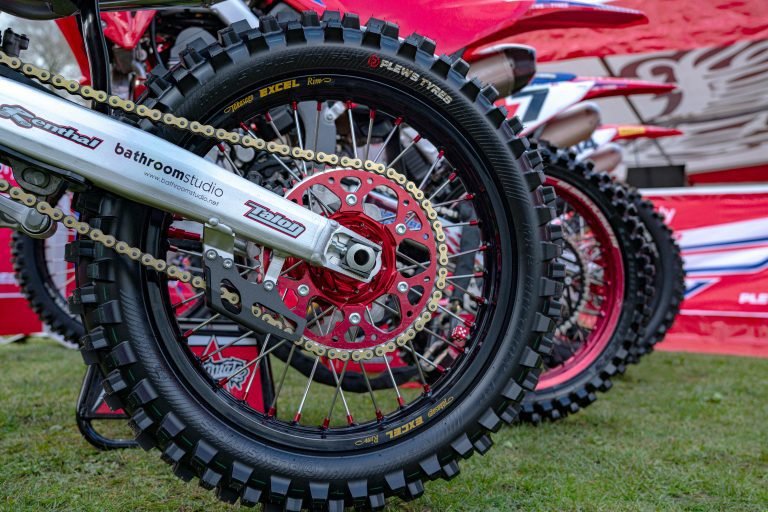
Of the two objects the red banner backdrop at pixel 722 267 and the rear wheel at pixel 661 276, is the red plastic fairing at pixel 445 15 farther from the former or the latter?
the red banner backdrop at pixel 722 267

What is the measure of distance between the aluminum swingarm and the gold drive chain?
6cm

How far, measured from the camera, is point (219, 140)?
1.80m

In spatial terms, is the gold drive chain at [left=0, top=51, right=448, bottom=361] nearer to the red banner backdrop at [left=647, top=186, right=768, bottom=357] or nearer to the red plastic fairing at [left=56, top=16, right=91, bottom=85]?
the red plastic fairing at [left=56, top=16, right=91, bottom=85]

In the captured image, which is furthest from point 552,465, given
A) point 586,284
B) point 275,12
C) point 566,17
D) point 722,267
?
point 722,267

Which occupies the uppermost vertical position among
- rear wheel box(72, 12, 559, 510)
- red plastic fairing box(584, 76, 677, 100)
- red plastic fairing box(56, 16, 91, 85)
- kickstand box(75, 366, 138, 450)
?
red plastic fairing box(584, 76, 677, 100)

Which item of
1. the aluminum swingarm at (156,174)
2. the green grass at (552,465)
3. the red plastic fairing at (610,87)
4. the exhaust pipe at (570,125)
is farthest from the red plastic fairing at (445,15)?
the exhaust pipe at (570,125)

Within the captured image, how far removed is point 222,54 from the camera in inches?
69.6

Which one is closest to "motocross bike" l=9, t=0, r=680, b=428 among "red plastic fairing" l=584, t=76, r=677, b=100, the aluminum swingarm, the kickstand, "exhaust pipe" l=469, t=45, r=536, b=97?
"exhaust pipe" l=469, t=45, r=536, b=97

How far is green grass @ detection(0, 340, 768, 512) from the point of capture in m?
2.11

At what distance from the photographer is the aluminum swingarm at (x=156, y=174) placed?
5.39ft

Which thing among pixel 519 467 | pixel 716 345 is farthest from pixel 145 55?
pixel 716 345

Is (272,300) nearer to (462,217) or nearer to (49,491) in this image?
(49,491)

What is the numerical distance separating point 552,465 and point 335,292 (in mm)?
1085

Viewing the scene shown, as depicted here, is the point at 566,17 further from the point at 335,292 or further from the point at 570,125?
the point at 570,125
